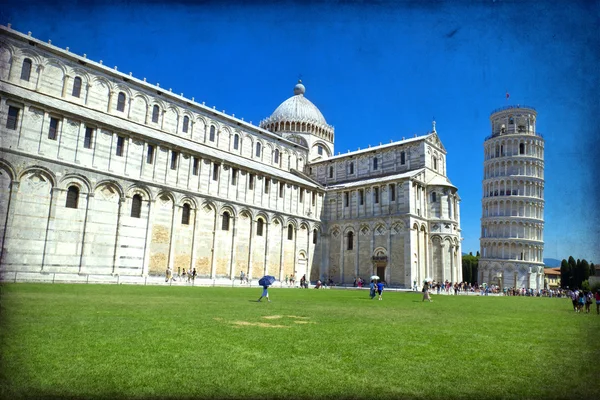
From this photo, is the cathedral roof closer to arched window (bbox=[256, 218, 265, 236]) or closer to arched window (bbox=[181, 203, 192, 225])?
arched window (bbox=[256, 218, 265, 236])

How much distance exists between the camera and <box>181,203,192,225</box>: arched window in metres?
36.1

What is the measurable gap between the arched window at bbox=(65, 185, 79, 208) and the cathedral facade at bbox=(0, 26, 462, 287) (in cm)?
13

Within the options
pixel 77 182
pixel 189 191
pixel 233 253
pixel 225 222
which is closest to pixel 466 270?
pixel 233 253

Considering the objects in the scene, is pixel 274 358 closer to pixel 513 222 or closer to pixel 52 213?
pixel 52 213

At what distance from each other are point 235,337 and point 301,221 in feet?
127

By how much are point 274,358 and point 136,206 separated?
29.0 meters

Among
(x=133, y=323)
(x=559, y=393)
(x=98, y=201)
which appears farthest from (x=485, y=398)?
(x=98, y=201)

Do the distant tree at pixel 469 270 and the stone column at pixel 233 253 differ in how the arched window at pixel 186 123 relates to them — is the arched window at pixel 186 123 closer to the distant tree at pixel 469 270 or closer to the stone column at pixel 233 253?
the stone column at pixel 233 253

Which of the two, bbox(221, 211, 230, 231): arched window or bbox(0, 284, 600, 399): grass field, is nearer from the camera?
bbox(0, 284, 600, 399): grass field

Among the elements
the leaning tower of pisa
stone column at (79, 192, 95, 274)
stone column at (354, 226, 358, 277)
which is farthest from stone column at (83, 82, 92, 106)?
→ the leaning tower of pisa

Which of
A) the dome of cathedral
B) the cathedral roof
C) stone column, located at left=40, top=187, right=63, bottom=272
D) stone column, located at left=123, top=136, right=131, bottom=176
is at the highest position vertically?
the dome of cathedral

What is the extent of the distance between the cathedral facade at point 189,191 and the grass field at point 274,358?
628 inches

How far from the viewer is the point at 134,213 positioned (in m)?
32.4

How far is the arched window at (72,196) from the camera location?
28.7 metres
